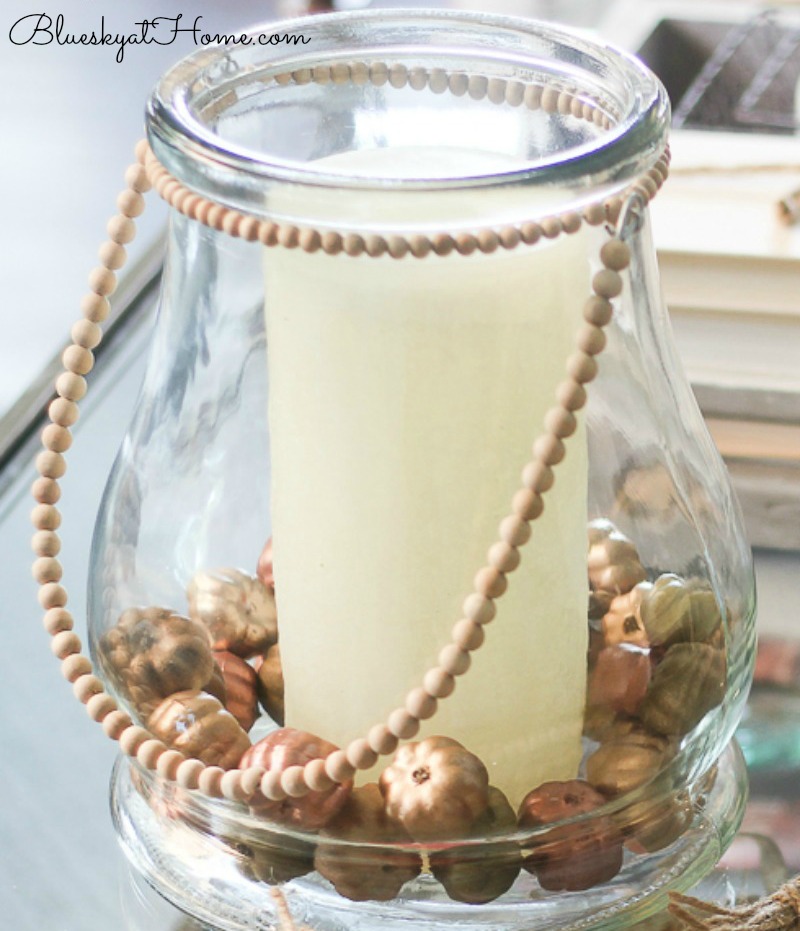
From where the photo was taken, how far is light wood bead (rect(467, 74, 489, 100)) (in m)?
0.34

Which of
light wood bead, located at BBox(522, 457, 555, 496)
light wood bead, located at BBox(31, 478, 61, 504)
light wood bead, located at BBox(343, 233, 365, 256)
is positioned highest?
light wood bead, located at BBox(343, 233, 365, 256)

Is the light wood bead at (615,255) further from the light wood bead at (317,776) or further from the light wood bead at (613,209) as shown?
the light wood bead at (317,776)

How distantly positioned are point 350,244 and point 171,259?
7 cm

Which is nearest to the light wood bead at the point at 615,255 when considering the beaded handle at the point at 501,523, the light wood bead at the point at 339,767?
the beaded handle at the point at 501,523

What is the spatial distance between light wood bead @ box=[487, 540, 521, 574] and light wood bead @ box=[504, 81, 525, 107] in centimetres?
11

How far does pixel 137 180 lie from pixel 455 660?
0.13 m

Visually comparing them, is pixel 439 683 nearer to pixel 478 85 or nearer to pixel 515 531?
pixel 515 531

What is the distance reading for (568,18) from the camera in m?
0.93

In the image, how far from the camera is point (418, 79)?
0.35 meters

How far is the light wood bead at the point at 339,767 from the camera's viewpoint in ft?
0.95

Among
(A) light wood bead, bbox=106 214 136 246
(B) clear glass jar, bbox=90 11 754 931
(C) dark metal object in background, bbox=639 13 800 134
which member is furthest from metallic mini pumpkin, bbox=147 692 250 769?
(C) dark metal object in background, bbox=639 13 800 134

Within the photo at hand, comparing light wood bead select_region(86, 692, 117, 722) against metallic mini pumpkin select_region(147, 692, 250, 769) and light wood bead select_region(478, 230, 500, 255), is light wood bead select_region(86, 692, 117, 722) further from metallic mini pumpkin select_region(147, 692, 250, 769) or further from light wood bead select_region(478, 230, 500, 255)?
light wood bead select_region(478, 230, 500, 255)

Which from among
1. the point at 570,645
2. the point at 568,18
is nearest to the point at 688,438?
the point at 570,645

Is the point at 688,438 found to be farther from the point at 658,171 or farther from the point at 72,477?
the point at 72,477
